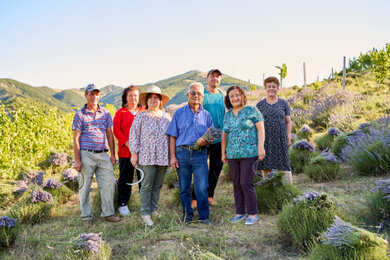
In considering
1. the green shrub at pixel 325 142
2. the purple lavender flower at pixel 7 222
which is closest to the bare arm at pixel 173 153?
the purple lavender flower at pixel 7 222

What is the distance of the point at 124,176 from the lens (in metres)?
4.56

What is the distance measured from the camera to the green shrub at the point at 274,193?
3965 millimetres

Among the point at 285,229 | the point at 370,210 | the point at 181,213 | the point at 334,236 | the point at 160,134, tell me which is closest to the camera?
the point at 334,236

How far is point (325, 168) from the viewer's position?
5.30 m

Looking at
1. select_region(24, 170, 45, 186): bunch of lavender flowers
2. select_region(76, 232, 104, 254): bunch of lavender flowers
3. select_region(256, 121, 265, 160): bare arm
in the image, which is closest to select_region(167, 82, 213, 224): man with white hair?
select_region(256, 121, 265, 160): bare arm

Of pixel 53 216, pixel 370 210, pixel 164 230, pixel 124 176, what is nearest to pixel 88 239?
pixel 164 230

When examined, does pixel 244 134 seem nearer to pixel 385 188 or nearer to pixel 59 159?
pixel 385 188

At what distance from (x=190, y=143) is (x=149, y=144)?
574 mm

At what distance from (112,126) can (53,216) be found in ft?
5.72

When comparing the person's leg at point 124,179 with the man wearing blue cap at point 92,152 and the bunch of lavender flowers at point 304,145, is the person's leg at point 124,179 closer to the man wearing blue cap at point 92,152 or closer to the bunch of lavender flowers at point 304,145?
the man wearing blue cap at point 92,152

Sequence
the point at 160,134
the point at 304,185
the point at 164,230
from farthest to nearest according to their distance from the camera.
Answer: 1. the point at 304,185
2. the point at 160,134
3. the point at 164,230

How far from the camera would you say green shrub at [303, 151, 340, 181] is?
17.4ft

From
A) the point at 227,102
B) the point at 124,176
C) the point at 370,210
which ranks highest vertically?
the point at 227,102

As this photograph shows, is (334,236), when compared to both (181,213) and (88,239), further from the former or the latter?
(181,213)
